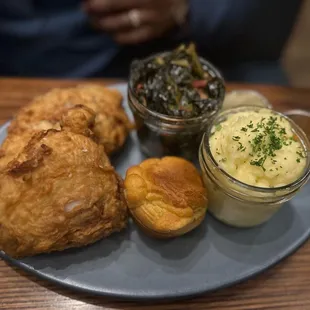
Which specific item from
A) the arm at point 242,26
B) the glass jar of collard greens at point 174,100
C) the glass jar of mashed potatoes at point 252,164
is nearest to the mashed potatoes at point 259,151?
the glass jar of mashed potatoes at point 252,164

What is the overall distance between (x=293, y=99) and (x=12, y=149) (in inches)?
47.7

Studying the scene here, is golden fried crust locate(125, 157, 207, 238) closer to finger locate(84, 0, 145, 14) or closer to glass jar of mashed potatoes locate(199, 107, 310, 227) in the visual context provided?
glass jar of mashed potatoes locate(199, 107, 310, 227)

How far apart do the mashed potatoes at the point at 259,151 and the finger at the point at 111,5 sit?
40.4 inches

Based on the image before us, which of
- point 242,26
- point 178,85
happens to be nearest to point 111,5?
point 242,26

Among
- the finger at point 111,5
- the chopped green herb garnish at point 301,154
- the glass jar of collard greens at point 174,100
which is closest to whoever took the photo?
the chopped green herb garnish at point 301,154

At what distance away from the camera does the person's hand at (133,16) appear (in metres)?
2.19

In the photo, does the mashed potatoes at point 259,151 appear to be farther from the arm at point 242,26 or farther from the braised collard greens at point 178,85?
the arm at point 242,26

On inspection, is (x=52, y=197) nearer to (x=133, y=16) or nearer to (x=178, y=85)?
Result: (x=178, y=85)

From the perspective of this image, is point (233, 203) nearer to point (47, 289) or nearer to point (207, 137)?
point (207, 137)

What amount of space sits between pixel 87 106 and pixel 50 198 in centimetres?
41

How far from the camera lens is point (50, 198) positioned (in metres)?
1.26

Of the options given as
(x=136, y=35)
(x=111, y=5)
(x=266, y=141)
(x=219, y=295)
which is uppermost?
(x=266, y=141)

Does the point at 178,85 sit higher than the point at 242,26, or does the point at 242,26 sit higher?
the point at 178,85

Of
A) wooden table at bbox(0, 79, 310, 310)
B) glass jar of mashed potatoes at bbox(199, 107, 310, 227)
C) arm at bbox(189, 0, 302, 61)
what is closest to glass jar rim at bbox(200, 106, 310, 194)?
glass jar of mashed potatoes at bbox(199, 107, 310, 227)
